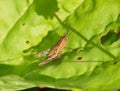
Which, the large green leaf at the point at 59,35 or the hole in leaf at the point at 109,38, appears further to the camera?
the hole in leaf at the point at 109,38

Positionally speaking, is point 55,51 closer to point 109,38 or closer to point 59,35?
point 59,35

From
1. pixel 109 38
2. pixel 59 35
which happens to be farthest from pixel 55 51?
pixel 109 38

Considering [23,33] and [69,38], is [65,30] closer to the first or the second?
[69,38]

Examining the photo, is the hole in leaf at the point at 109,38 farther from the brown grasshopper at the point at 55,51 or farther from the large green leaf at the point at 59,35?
the brown grasshopper at the point at 55,51

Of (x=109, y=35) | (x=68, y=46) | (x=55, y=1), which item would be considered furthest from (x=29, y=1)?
(x=109, y=35)

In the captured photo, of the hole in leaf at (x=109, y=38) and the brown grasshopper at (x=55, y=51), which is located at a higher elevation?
the hole in leaf at (x=109, y=38)

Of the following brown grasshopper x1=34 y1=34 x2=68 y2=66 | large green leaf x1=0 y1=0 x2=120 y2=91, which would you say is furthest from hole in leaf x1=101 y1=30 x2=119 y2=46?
brown grasshopper x1=34 y1=34 x2=68 y2=66

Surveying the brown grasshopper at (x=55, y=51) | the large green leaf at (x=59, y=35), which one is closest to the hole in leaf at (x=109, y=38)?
the large green leaf at (x=59, y=35)

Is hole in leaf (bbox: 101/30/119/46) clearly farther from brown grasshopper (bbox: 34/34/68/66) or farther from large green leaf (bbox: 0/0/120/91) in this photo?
brown grasshopper (bbox: 34/34/68/66)
